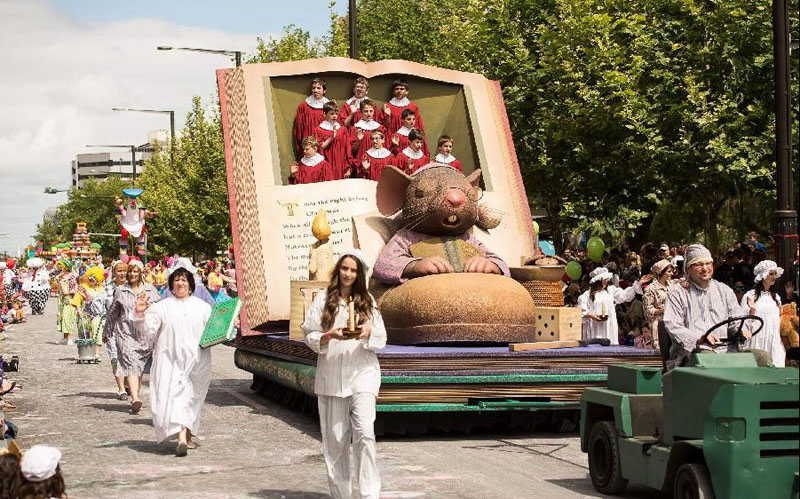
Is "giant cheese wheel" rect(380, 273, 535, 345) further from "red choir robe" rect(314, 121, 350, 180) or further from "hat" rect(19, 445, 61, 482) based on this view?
"hat" rect(19, 445, 61, 482)

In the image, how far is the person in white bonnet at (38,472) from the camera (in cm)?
693

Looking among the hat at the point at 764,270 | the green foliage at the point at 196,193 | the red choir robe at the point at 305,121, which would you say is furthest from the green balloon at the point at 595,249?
the green foliage at the point at 196,193

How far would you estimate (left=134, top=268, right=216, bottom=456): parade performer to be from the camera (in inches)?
506

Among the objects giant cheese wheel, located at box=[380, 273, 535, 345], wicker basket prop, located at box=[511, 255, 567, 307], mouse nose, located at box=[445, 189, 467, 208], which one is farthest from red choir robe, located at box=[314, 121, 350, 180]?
giant cheese wheel, located at box=[380, 273, 535, 345]

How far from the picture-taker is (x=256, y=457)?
1235cm

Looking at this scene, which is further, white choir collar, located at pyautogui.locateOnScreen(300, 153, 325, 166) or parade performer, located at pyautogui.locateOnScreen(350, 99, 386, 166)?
parade performer, located at pyautogui.locateOnScreen(350, 99, 386, 166)

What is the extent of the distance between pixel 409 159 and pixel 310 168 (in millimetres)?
1339

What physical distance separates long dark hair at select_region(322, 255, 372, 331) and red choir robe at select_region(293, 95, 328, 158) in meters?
8.47

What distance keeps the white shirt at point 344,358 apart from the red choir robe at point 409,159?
8483mm

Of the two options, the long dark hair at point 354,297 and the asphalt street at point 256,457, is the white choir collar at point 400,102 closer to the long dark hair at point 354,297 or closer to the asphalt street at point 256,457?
the asphalt street at point 256,457

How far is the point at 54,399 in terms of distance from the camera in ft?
58.6

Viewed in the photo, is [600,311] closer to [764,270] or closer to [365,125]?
[764,270]

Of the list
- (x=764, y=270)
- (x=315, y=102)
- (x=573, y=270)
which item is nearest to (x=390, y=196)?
(x=315, y=102)

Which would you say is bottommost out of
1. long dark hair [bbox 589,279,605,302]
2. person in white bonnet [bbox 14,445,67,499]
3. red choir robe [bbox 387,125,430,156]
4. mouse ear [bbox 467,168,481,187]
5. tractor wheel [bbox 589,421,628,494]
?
tractor wheel [bbox 589,421,628,494]
